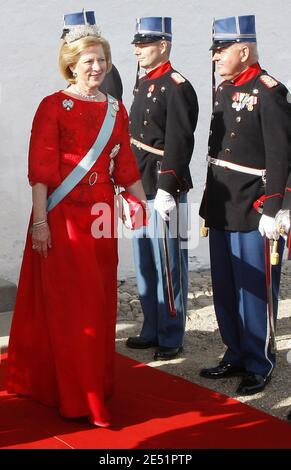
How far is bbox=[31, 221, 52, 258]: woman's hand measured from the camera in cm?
400

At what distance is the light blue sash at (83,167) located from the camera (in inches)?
158

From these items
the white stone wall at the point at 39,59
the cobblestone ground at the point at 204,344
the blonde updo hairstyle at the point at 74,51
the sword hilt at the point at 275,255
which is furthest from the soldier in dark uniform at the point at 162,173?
the white stone wall at the point at 39,59

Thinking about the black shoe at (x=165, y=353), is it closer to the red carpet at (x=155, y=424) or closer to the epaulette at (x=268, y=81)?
the red carpet at (x=155, y=424)

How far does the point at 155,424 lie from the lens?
13.1 ft

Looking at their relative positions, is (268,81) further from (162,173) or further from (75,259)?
(75,259)

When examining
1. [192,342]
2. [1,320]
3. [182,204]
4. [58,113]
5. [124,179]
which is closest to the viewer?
[58,113]

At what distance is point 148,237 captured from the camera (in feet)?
16.5

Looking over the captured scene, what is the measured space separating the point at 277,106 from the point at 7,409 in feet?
5.86

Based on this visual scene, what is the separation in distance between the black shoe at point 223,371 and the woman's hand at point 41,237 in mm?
1116

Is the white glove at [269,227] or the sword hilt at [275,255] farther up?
the white glove at [269,227]

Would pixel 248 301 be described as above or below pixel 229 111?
below

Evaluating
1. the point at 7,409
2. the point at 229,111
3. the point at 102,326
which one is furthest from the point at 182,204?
the point at 7,409

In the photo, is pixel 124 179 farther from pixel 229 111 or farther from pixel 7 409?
pixel 7 409

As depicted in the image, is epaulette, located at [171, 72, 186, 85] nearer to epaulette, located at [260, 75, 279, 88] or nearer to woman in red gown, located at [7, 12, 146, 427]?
epaulette, located at [260, 75, 279, 88]
